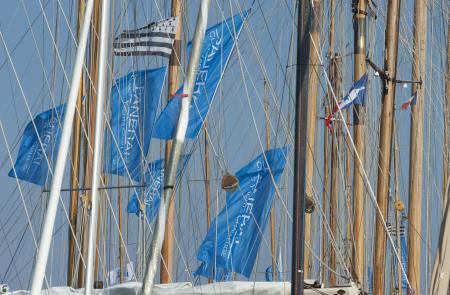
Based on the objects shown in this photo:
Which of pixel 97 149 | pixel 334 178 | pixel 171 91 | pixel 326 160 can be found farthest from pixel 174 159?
pixel 326 160

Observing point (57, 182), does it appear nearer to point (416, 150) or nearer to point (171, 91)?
point (171, 91)

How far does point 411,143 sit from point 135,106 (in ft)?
19.5

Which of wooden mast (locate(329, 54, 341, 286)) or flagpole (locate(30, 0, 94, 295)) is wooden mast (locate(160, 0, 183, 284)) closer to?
wooden mast (locate(329, 54, 341, 286))

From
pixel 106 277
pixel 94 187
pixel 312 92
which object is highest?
pixel 312 92

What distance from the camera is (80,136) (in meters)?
28.4

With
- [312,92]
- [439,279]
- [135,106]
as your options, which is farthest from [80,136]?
[439,279]

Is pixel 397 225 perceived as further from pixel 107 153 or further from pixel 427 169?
pixel 107 153

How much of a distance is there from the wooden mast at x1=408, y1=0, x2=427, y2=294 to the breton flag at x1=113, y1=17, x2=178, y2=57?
5197 mm

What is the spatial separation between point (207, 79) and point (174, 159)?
41.3 ft

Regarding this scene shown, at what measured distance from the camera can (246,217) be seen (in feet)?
92.7

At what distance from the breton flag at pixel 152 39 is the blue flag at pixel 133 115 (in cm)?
48

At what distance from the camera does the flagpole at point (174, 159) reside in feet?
44.8

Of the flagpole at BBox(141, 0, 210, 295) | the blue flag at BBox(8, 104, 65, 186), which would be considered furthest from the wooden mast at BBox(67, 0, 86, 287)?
the flagpole at BBox(141, 0, 210, 295)

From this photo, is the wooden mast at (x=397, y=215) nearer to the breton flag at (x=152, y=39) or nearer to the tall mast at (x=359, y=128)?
the tall mast at (x=359, y=128)
